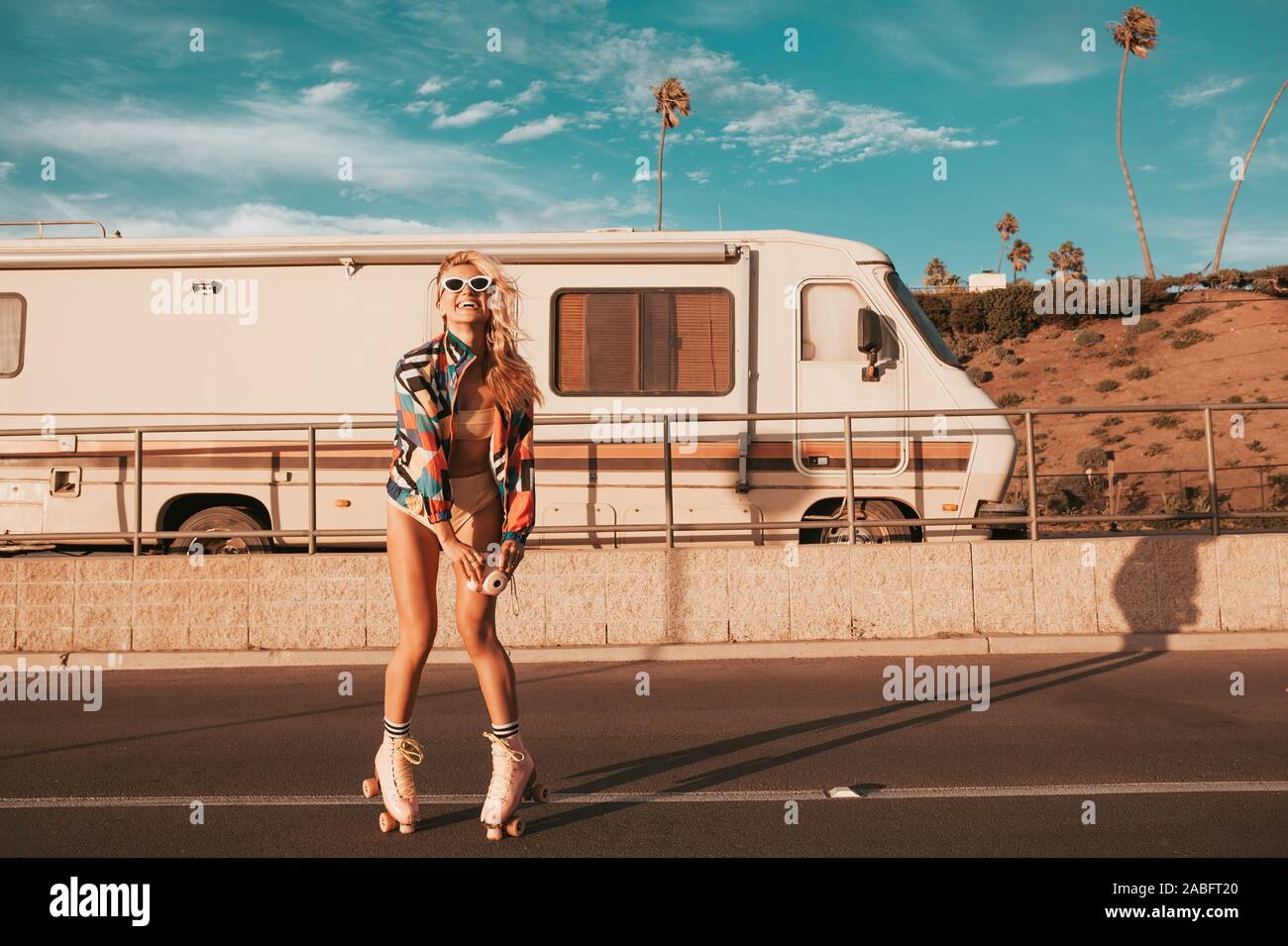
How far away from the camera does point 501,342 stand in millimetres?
4000

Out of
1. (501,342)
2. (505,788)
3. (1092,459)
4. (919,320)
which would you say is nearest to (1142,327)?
(1092,459)

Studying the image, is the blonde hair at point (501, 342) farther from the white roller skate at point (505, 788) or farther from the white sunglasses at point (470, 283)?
the white roller skate at point (505, 788)

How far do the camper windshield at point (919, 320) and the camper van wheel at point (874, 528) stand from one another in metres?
1.50

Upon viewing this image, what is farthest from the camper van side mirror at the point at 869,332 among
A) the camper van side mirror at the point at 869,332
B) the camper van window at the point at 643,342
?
the camper van window at the point at 643,342

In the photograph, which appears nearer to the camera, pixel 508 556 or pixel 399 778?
pixel 508 556

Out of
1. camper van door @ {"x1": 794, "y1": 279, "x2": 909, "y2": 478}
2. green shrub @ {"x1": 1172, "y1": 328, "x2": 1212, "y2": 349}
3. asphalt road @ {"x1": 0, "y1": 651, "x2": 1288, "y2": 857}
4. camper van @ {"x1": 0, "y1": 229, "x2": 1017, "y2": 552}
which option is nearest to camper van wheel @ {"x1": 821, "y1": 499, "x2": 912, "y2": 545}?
camper van @ {"x1": 0, "y1": 229, "x2": 1017, "y2": 552}

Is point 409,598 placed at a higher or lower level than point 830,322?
lower

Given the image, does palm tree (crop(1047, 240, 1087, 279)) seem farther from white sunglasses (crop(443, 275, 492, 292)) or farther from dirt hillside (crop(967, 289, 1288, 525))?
white sunglasses (crop(443, 275, 492, 292))

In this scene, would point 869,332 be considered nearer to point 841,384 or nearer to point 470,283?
point 841,384

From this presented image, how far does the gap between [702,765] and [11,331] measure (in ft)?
28.7

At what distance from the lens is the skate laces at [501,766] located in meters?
3.93

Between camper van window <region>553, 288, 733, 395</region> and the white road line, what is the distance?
5.91m
